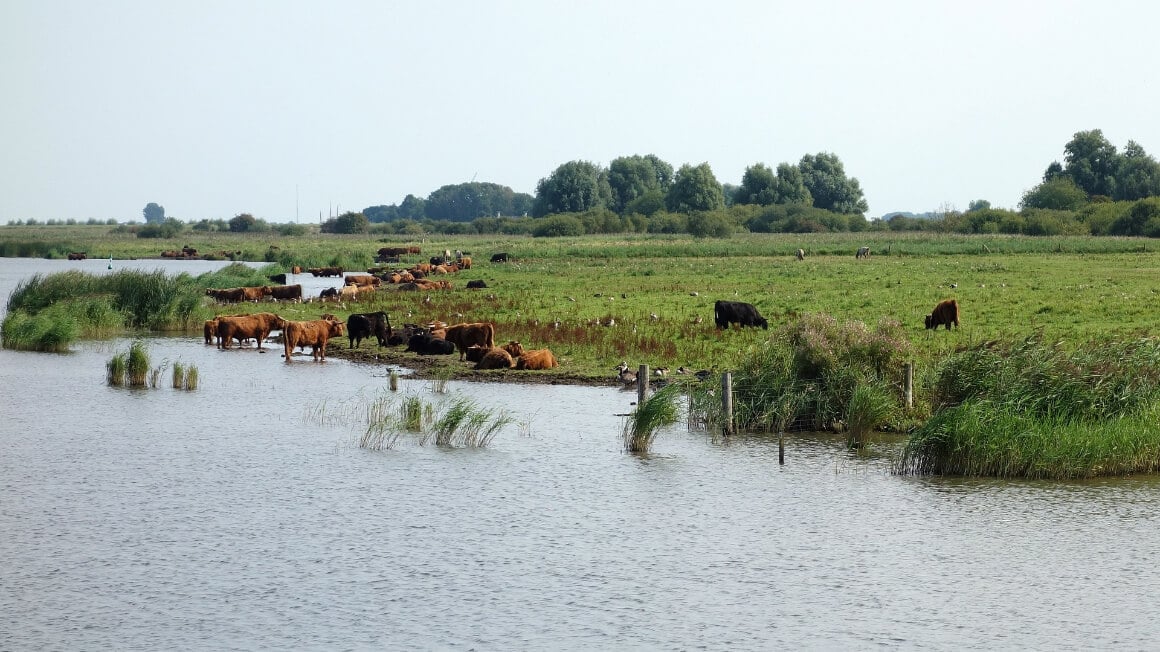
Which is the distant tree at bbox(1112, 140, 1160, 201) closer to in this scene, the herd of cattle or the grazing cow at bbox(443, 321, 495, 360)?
the herd of cattle

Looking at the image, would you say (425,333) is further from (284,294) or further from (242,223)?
(242,223)

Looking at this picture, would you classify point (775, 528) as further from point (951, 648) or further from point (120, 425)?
point (120, 425)

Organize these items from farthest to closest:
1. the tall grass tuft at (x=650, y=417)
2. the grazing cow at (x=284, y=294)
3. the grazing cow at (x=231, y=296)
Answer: the grazing cow at (x=284, y=294), the grazing cow at (x=231, y=296), the tall grass tuft at (x=650, y=417)

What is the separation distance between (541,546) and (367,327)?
69.7 ft

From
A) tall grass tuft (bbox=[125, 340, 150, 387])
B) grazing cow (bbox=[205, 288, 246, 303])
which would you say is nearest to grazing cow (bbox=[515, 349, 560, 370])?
tall grass tuft (bbox=[125, 340, 150, 387])

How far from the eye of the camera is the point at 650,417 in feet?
69.9

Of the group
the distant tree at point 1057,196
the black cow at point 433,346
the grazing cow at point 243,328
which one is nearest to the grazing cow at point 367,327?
the black cow at point 433,346

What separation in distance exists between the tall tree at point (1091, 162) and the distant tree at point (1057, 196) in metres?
6.08

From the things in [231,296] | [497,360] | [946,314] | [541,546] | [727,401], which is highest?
[231,296]

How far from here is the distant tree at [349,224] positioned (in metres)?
173

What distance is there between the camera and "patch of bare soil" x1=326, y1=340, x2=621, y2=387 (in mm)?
28594

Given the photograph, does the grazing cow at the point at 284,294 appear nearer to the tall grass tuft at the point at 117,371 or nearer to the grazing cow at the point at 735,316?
the tall grass tuft at the point at 117,371

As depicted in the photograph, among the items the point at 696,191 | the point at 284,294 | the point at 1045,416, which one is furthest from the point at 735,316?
the point at 696,191

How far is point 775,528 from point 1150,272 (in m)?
41.7
